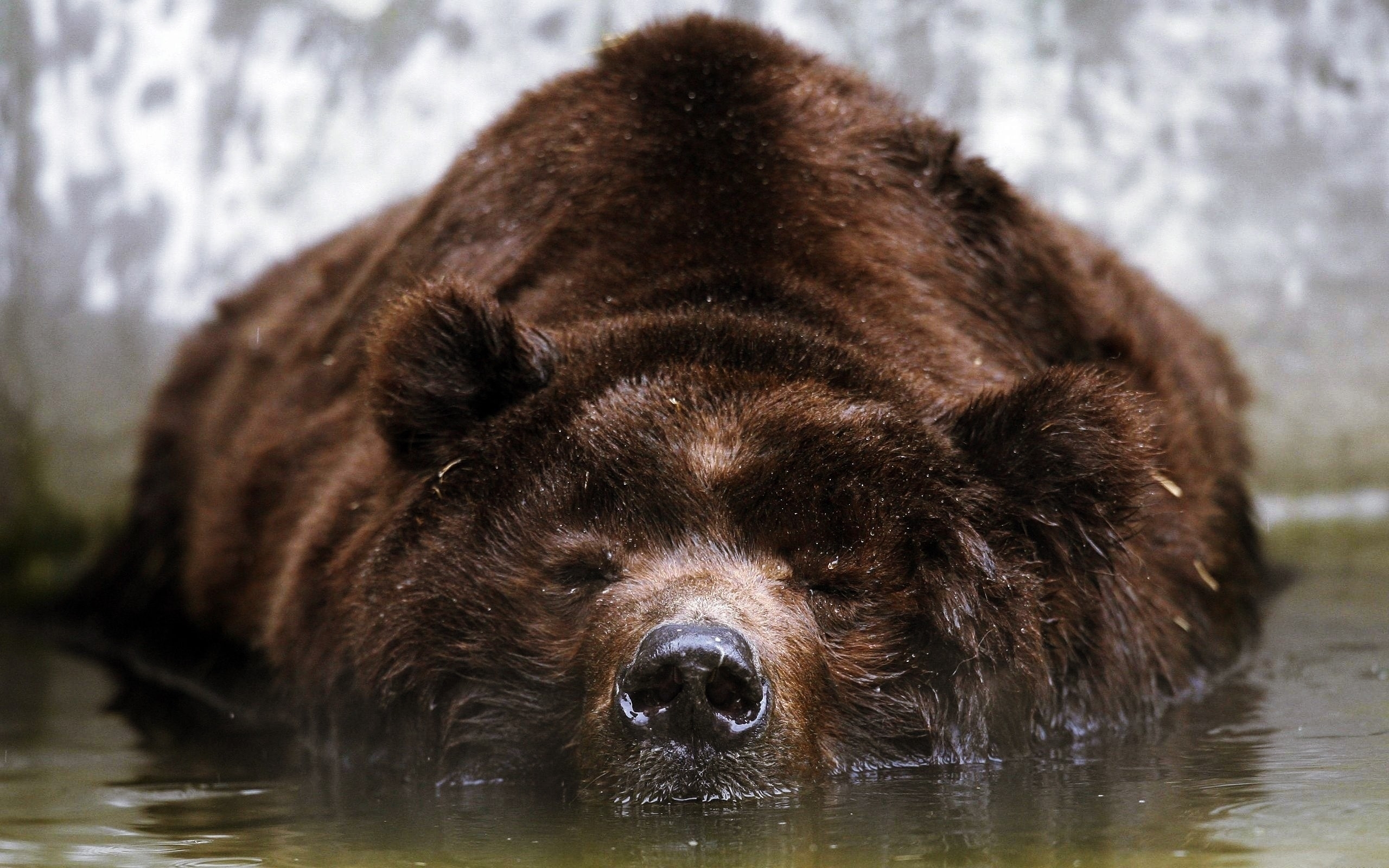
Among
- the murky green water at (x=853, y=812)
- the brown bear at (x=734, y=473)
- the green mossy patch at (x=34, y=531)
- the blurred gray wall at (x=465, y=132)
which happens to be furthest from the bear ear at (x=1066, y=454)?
the green mossy patch at (x=34, y=531)

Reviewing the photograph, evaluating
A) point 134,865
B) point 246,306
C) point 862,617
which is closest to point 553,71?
point 246,306

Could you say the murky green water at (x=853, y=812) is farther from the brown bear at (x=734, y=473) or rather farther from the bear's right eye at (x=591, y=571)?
the bear's right eye at (x=591, y=571)

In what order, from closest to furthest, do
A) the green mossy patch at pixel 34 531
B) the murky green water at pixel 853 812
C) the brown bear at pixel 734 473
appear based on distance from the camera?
the murky green water at pixel 853 812
the brown bear at pixel 734 473
the green mossy patch at pixel 34 531

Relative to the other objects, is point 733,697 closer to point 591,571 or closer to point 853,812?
point 853,812

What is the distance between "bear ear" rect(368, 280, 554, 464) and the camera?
3555 millimetres

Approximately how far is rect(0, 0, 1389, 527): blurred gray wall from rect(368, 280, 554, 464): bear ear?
4.02 m

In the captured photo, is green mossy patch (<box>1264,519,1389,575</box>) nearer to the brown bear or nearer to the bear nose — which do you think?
the brown bear

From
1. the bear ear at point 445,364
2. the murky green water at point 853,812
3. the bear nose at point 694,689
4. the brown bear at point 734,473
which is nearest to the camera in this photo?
the murky green water at point 853,812

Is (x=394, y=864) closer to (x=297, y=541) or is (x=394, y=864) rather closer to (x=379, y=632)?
(x=379, y=632)

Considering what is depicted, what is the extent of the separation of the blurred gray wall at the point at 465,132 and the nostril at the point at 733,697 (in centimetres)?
481

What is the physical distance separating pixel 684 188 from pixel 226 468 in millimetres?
2010

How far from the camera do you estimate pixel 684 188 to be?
4.21 m

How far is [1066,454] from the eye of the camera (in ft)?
11.5

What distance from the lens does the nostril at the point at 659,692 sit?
3.07 m
